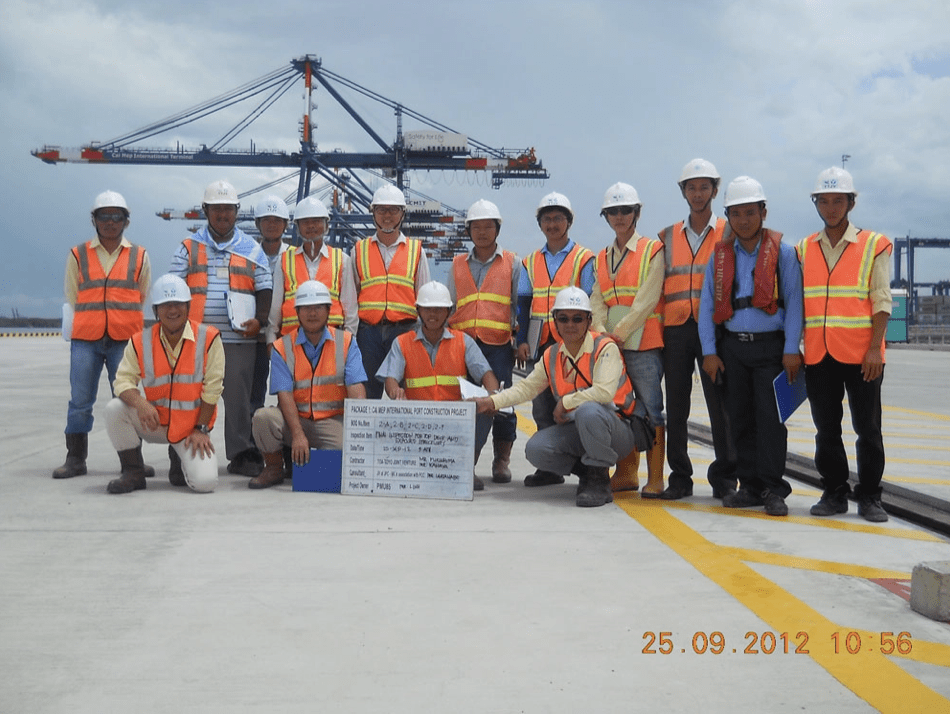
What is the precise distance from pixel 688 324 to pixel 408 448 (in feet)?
6.41

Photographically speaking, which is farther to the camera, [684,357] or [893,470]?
[893,470]

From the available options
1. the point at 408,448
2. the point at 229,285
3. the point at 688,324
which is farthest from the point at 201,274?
the point at 688,324

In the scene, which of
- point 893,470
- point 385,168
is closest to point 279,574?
point 893,470

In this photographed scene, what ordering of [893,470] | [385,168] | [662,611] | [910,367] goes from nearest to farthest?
[662,611] → [893,470] → [910,367] → [385,168]

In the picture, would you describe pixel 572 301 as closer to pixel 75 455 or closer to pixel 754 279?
pixel 754 279

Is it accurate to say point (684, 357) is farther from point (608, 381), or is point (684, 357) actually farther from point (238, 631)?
Result: point (238, 631)

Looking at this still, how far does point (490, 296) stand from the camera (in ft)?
20.5

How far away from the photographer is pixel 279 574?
12.3 ft

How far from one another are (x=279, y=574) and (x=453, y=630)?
1017mm

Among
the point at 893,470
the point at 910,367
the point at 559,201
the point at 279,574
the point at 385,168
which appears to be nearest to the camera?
the point at 279,574

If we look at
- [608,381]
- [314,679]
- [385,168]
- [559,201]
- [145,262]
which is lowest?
[314,679]

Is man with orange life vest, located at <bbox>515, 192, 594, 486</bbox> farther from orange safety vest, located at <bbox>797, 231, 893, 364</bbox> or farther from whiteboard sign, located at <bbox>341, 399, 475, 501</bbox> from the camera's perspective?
orange safety vest, located at <bbox>797, 231, 893, 364</bbox>

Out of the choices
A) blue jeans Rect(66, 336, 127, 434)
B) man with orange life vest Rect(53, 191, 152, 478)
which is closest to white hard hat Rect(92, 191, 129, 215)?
man with orange life vest Rect(53, 191, 152, 478)

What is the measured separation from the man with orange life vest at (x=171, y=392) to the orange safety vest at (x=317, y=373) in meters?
0.47
